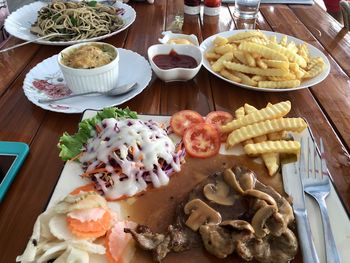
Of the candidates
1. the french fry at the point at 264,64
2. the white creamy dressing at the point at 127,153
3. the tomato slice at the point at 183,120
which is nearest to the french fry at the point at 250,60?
the french fry at the point at 264,64

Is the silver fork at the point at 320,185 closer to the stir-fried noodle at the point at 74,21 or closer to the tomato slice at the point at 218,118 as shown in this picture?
the tomato slice at the point at 218,118

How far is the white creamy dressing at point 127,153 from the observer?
1.47 meters

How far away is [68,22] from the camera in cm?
273

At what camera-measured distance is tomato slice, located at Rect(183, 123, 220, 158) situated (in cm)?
166

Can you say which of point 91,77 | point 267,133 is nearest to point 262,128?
point 267,133

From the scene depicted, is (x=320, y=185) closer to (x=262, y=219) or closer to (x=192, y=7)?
(x=262, y=219)

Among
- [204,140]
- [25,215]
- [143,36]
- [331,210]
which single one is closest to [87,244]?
[25,215]

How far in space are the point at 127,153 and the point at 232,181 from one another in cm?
49

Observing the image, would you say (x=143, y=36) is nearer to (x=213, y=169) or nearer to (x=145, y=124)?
(x=145, y=124)

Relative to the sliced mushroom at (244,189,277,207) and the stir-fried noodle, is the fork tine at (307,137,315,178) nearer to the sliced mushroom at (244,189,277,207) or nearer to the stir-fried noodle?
the sliced mushroom at (244,189,277,207)

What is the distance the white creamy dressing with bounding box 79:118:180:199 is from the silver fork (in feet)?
1.96

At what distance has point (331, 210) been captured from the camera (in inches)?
53.9

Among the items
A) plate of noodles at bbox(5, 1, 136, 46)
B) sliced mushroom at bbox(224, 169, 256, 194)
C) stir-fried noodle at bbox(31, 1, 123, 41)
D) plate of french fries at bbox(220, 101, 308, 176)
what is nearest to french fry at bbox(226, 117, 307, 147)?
plate of french fries at bbox(220, 101, 308, 176)

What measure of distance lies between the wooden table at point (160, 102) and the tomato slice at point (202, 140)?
1.02 feet
